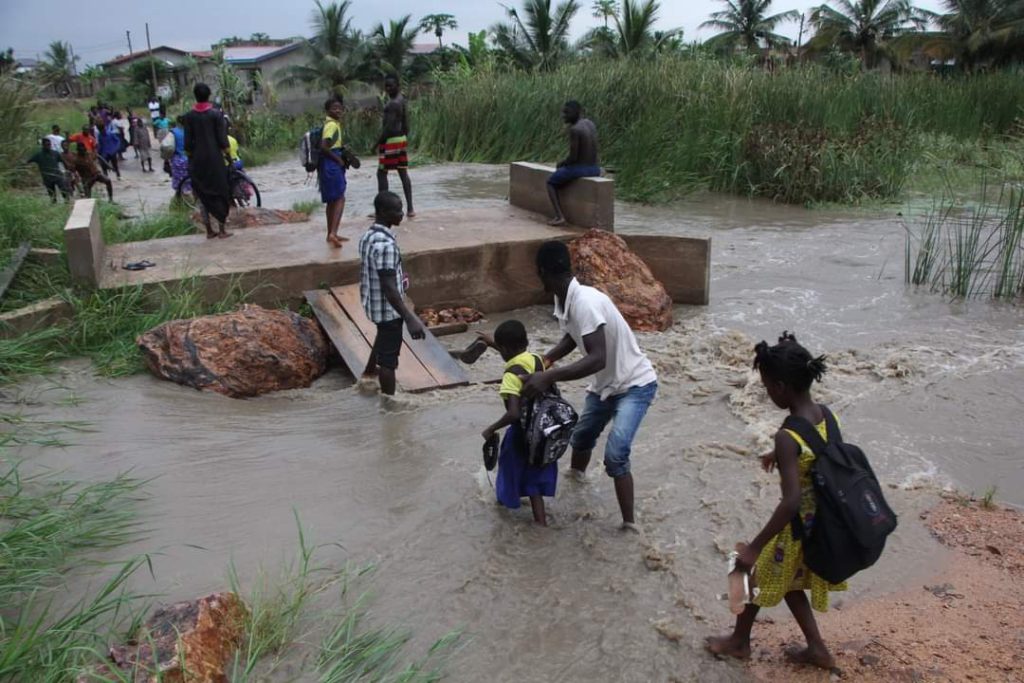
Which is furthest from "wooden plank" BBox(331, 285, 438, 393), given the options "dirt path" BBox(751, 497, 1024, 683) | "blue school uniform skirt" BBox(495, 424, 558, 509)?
"dirt path" BBox(751, 497, 1024, 683)

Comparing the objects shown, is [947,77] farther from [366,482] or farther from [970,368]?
[366,482]

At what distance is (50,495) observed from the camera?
395 centimetres

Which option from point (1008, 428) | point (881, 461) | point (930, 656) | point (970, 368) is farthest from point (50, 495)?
point (970, 368)

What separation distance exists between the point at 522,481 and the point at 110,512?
6.36 feet

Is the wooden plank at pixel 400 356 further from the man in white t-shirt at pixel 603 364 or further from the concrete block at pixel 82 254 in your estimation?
the man in white t-shirt at pixel 603 364

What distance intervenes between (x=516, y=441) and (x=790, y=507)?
1.59 metres

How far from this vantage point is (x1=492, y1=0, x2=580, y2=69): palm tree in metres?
32.1

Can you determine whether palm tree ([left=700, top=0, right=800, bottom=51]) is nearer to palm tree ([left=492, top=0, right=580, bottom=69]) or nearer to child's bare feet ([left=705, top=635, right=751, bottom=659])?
palm tree ([left=492, top=0, right=580, bottom=69])

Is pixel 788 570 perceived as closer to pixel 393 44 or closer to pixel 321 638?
pixel 321 638

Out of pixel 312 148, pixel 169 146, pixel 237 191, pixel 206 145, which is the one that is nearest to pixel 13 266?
pixel 206 145

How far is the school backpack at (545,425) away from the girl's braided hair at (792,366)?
1.21 m

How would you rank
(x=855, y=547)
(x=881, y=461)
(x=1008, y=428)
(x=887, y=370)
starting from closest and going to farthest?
(x=855, y=547) → (x=881, y=461) → (x=1008, y=428) → (x=887, y=370)

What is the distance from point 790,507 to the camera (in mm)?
2732

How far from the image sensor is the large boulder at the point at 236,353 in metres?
6.02
